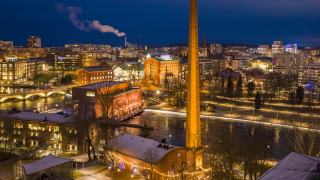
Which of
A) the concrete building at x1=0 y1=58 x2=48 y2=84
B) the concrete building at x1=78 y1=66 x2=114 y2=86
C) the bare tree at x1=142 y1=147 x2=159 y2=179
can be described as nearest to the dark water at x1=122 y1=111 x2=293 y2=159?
the bare tree at x1=142 y1=147 x2=159 y2=179

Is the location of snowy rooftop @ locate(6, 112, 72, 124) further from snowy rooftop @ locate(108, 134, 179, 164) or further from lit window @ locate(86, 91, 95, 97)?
lit window @ locate(86, 91, 95, 97)

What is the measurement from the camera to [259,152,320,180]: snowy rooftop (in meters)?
5.12

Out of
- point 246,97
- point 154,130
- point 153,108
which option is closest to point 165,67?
point 246,97

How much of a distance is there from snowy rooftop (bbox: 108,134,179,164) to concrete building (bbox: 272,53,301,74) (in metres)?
40.9

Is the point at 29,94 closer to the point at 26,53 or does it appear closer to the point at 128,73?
the point at 128,73

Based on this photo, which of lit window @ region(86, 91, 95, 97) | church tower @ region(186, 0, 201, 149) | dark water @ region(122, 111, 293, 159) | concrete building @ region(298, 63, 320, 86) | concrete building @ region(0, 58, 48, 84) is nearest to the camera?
church tower @ region(186, 0, 201, 149)

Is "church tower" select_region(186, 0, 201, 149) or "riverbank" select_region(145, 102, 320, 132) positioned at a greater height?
"church tower" select_region(186, 0, 201, 149)

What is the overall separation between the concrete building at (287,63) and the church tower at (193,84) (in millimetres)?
40843

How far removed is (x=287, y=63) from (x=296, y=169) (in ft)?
147

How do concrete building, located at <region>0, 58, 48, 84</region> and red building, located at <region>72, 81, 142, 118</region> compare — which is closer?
red building, located at <region>72, 81, 142, 118</region>

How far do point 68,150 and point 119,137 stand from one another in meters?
3.03

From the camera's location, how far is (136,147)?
9.81 m

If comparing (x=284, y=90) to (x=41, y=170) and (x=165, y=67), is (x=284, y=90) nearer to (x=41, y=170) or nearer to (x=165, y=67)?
(x=165, y=67)

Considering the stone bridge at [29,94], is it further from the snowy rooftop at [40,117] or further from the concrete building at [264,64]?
the concrete building at [264,64]
